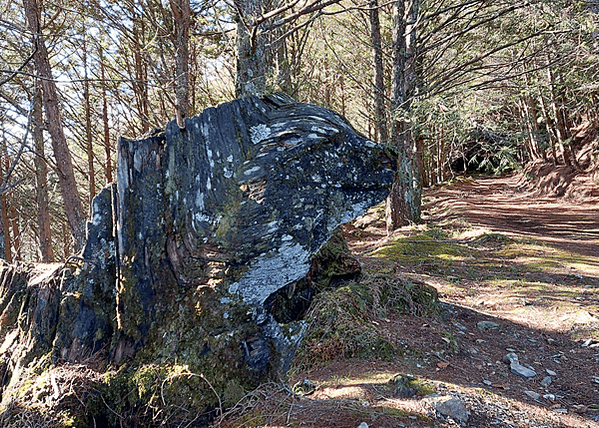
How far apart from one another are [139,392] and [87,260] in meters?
1.04

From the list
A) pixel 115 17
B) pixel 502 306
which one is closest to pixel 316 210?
pixel 502 306

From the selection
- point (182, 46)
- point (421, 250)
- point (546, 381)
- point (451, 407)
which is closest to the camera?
point (451, 407)

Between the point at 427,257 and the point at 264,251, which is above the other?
the point at 264,251

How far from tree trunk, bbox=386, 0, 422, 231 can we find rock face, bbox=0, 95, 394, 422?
7.86m

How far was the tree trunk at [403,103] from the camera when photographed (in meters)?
10.6

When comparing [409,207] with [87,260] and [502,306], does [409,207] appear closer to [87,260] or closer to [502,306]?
[502,306]

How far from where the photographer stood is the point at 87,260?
2.93m

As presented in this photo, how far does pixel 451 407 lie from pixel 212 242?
2.04 m

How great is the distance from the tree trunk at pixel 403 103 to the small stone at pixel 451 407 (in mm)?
7814

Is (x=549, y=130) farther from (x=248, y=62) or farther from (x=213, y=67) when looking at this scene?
(x=248, y=62)

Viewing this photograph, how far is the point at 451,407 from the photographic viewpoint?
276 cm

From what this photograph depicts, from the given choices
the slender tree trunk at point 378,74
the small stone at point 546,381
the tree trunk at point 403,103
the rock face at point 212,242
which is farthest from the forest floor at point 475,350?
the slender tree trunk at point 378,74

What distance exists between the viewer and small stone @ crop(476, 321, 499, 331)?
5.19 m

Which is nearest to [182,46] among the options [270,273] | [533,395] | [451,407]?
[270,273]
